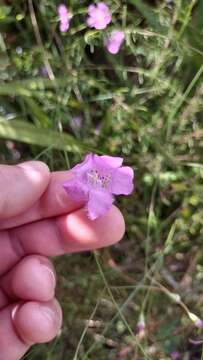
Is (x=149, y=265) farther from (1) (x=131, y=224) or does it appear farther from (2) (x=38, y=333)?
(2) (x=38, y=333)

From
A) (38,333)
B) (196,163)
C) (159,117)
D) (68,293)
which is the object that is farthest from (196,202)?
(38,333)

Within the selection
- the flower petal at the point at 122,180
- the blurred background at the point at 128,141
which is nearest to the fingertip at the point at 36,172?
the flower petal at the point at 122,180

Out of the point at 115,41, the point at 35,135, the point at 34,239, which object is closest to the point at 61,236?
the point at 34,239

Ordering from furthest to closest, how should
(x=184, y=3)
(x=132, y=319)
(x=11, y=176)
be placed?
1. (x=132, y=319)
2. (x=184, y=3)
3. (x=11, y=176)

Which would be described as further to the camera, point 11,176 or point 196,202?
point 196,202

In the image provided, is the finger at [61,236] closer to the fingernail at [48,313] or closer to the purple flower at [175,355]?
the fingernail at [48,313]

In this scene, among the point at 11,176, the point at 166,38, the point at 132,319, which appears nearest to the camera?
the point at 11,176

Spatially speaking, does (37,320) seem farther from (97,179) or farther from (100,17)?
(100,17)
